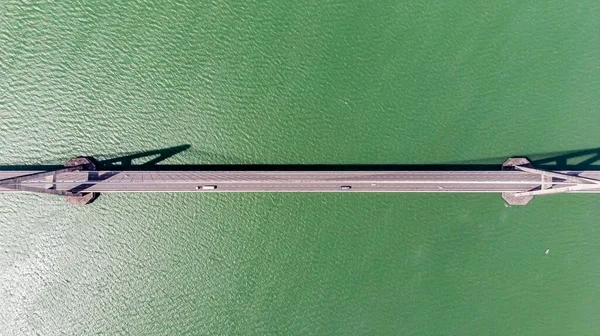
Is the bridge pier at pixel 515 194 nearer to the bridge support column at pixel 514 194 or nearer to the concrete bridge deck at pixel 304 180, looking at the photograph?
the bridge support column at pixel 514 194

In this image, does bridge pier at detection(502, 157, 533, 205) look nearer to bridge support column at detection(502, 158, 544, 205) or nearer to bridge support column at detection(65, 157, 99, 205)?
bridge support column at detection(502, 158, 544, 205)

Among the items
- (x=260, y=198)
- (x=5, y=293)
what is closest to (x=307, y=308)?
(x=260, y=198)

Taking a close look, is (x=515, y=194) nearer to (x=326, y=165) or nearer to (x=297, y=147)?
(x=326, y=165)

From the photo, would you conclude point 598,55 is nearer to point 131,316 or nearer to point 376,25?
point 376,25

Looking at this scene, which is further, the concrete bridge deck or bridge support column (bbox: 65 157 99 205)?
bridge support column (bbox: 65 157 99 205)

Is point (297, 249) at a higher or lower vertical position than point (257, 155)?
lower

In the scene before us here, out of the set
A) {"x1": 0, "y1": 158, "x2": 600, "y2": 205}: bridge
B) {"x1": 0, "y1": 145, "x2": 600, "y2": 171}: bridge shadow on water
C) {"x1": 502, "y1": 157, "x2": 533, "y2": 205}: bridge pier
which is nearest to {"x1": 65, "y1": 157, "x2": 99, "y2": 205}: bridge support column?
{"x1": 0, "y1": 158, "x2": 600, "y2": 205}: bridge

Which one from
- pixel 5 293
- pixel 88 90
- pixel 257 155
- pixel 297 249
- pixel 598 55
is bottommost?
pixel 5 293
